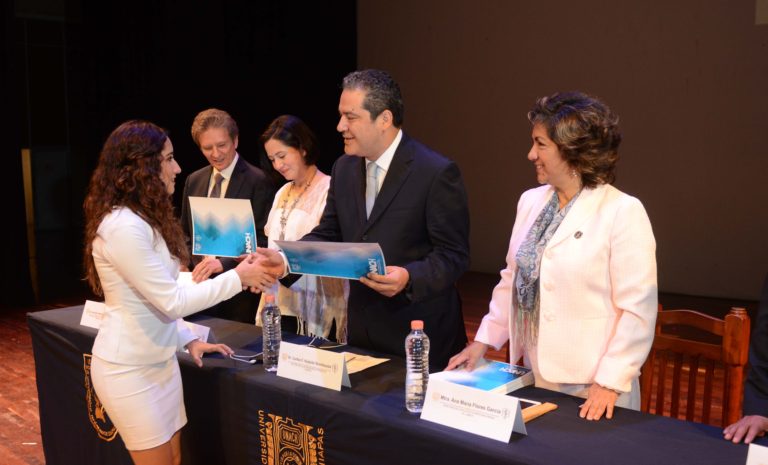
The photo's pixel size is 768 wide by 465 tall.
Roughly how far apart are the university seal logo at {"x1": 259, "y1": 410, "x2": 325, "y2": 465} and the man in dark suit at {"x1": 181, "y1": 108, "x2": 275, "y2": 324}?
1.17 meters

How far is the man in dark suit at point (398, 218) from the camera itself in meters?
2.32

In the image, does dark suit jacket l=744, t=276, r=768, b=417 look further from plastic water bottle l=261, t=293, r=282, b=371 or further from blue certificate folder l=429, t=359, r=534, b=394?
plastic water bottle l=261, t=293, r=282, b=371

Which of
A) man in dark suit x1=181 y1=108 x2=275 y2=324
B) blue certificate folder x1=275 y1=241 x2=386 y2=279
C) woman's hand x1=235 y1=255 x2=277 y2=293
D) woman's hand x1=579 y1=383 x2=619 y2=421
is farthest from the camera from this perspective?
man in dark suit x1=181 y1=108 x2=275 y2=324

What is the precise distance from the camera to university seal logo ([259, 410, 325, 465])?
6.48ft

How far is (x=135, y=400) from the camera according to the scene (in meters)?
2.04

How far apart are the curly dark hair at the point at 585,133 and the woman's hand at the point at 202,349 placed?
122cm

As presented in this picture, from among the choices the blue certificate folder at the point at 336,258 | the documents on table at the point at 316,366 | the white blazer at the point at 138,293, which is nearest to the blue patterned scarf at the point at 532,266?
the blue certificate folder at the point at 336,258

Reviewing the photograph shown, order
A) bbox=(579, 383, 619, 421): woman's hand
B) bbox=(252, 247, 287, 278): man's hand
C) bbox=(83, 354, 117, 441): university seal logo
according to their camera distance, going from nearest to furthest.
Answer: bbox=(579, 383, 619, 421): woman's hand → bbox=(252, 247, 287, 278): man's hand → bbox=(83, 354, 117, 441): university seal logo

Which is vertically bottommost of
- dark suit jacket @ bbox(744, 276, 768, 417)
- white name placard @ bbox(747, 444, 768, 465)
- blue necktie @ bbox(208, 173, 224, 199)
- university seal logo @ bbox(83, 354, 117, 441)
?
university seal logo @ bbox(83, 354, 117, 441)

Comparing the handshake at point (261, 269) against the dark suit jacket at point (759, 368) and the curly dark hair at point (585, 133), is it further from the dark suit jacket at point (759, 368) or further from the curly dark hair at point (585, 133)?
the dark suit jacket at point (759, 368)

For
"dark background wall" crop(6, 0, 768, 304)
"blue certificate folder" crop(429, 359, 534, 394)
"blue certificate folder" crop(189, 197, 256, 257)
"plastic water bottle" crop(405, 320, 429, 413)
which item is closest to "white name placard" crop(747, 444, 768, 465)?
"blue certificate folder" crop(429, 359, 534, 394)

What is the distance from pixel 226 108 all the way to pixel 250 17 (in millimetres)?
1034

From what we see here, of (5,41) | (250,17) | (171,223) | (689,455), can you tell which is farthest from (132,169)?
(250,17)

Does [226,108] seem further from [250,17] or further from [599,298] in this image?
[599,298]
